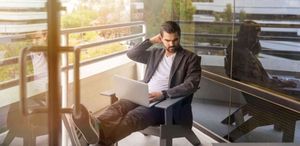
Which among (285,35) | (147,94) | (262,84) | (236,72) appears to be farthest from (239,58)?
(147,94)

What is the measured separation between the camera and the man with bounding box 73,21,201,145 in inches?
106

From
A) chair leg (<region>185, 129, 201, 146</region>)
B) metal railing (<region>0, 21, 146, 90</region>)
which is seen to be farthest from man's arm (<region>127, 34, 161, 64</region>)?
chair leg (<region>185, 129, 201, 146</region>)

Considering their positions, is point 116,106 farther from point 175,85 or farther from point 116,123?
point 175,85

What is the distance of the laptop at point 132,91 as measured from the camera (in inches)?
114

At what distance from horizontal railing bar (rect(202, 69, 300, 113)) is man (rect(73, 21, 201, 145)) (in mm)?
342

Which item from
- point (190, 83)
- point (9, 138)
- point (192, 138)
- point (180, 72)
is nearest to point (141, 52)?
point (180, 72)

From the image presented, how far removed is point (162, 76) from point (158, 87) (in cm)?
11

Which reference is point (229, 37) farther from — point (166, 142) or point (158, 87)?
point (166, 142)

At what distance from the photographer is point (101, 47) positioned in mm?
2969

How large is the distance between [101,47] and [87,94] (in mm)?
573

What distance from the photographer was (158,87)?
323 centimetres

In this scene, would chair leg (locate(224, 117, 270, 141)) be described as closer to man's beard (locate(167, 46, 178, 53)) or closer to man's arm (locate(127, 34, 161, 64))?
man's beard (locate(167, 46, 178, 53))

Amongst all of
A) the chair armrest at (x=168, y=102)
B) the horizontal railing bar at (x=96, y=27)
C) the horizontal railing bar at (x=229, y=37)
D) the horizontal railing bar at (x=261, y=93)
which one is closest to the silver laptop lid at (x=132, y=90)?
the chair armrest at (x=168, y=102)

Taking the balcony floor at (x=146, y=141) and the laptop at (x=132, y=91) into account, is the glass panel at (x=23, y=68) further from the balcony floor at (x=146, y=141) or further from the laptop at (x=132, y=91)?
the balcony floor at (x=146, y=141)
